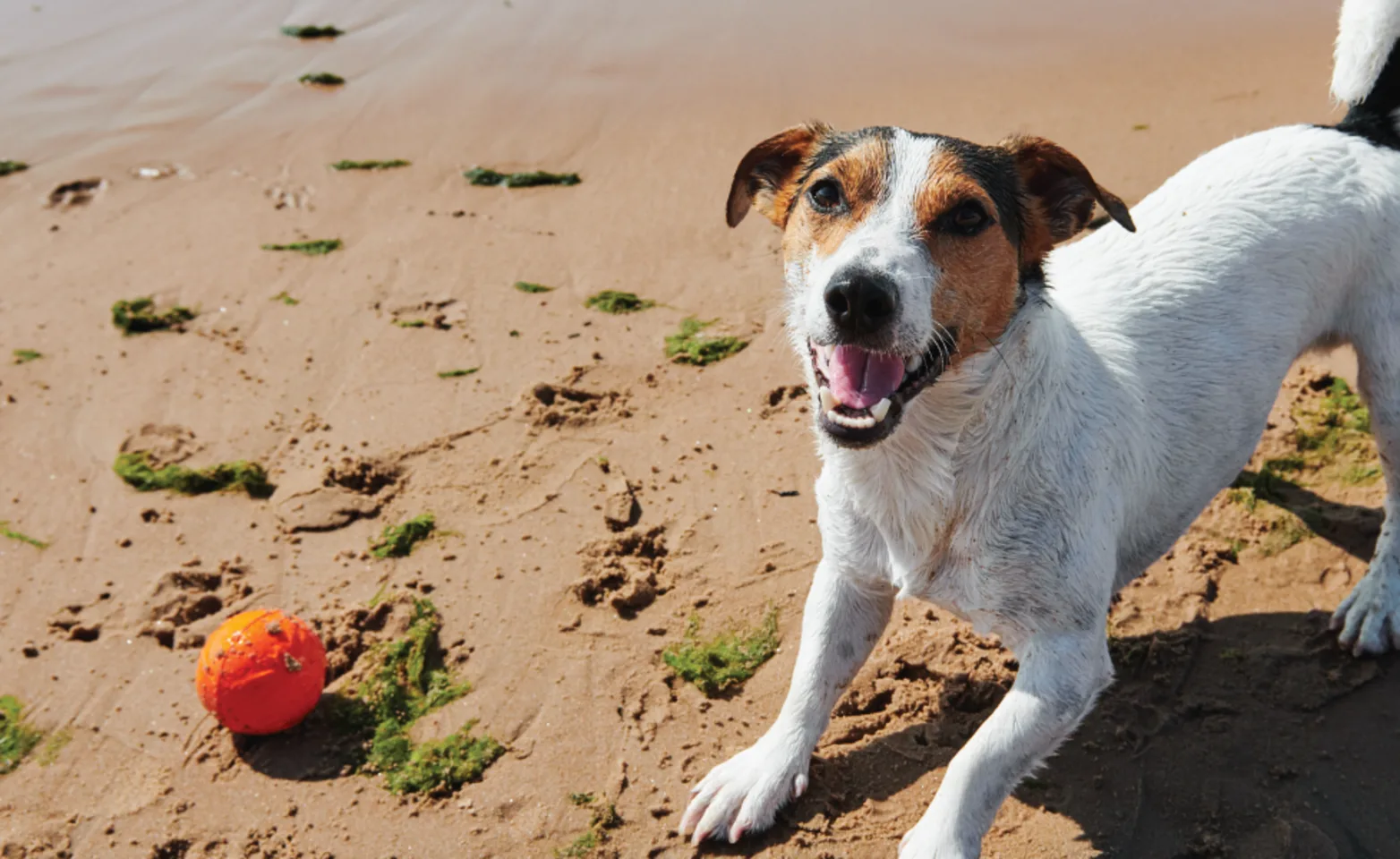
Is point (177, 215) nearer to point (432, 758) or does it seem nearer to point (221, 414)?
point (221, 414)

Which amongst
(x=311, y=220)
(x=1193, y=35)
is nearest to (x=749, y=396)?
(x=311, y=220)

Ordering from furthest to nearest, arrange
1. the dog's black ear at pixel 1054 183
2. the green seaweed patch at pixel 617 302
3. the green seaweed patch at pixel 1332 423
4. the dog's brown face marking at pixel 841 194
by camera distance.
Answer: the green seaweed patch at pixel 617 302 → the green seaweed patch at pixel 1332 423 → the dog's black ear at pixel 1054 183 → the dog's brown face marking at pixel 841 194

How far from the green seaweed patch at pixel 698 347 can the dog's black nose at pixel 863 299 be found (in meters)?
3.09

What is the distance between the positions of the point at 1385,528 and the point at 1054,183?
2212 mm

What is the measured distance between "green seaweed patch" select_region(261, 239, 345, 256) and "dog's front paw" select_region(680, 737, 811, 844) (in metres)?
4.85

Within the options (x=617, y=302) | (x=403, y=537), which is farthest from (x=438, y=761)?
(x=617, y=302)

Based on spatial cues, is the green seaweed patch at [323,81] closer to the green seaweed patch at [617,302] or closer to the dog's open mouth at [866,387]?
the green seaweed patch at [617,302]

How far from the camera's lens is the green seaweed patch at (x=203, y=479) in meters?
5.66

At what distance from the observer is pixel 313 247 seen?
25.1ft

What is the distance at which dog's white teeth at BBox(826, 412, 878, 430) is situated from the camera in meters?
3.32

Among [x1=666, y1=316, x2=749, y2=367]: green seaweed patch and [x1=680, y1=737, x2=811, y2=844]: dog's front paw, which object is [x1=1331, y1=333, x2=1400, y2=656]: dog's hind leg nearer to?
[x1=680, y1=737, x2=811, y2=844]: dog's front paw

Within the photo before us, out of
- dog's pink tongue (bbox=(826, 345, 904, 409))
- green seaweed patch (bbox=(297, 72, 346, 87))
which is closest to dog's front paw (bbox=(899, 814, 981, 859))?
dog's pink tongue (bbox=(826, 345, 904, 409))

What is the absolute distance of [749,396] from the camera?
19.9 feet

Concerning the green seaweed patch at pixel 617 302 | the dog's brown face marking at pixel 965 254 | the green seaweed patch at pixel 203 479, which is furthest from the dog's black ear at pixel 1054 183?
the green seaweed patch at pixel 203 479
